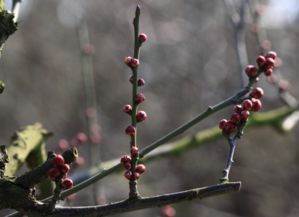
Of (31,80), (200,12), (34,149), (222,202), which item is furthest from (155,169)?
(34,149)

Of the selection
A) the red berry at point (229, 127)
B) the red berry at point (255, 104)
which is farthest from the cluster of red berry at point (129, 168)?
the red berry at point (255, 104)

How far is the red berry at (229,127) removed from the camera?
6.08ft

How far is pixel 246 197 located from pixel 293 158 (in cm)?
116

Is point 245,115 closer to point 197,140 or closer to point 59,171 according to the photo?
point 59,171

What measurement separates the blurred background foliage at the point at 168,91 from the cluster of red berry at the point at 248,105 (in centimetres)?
780

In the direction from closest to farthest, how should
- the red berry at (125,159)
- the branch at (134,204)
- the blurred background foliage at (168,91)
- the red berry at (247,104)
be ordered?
the branch at (134,204) < the red berry at (125,159) < the red berry at (247,104) < the blurred background foliage at (168,91)

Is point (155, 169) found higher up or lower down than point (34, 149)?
higher up

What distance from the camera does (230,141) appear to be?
6.03 feet

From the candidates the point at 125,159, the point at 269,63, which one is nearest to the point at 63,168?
the point at 125,159

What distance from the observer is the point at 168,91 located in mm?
14375

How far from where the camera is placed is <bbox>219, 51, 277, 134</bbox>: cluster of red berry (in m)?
1.83

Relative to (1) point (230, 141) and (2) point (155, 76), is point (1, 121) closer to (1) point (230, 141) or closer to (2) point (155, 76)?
(2) point (155, 76)

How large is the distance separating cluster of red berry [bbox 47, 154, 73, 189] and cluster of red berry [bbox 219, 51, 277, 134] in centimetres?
47

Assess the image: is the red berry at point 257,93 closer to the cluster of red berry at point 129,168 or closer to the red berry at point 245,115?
the red berry at point 245,115
